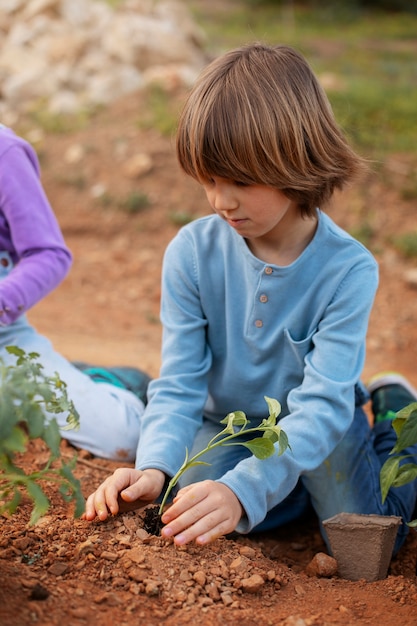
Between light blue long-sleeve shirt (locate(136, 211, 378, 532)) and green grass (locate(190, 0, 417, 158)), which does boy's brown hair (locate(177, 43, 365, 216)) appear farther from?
green grass (locate(190, 0, 417, 158))

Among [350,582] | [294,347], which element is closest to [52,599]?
[350,582]

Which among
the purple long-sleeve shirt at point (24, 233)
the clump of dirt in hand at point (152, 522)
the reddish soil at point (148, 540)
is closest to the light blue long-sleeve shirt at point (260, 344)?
the clump of dirt in hand at point (152, 522)

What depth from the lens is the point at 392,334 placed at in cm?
495

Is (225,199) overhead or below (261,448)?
overhead

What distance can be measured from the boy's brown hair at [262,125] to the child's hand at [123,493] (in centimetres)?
82

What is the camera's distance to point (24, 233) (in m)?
3.01

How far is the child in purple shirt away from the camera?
2.97 m

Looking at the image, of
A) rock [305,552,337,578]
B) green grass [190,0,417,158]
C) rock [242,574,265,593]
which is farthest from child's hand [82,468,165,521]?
green grass [190,0,417,158]

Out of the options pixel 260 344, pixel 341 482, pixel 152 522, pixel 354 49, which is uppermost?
pixel 260 344

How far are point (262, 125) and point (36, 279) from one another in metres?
1.15

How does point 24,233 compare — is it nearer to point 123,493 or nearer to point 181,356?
point 181,356

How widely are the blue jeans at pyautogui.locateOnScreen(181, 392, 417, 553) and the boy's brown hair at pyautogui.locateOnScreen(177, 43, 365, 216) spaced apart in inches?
34.3

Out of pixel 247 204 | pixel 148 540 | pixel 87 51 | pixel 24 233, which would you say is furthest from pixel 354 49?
pixel 148 540

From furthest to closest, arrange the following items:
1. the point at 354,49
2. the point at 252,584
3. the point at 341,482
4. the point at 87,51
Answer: the point at 354,49, the point at 87,51, the point at 341,482, the point at 252,584
